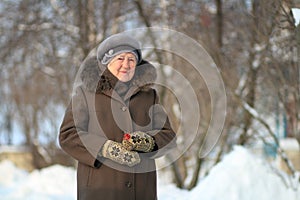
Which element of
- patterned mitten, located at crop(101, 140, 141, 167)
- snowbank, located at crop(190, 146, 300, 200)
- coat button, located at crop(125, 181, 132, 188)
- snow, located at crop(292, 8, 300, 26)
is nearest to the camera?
patterned mitten, located at crop(101, 140, 141, 167)

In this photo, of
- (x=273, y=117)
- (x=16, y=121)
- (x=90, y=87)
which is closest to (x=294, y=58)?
(x=273, y=117)

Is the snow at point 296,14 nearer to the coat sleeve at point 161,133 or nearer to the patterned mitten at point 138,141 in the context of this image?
the coat sleeve at point 161,133

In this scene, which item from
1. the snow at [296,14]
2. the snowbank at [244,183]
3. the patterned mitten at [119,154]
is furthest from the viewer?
the snowbank at [244,183]

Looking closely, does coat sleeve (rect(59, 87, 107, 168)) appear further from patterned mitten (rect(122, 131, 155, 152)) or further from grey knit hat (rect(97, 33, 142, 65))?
grey knit hat (rect(97, 33, 142, 65))

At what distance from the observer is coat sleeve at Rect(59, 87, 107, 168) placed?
10.9 ft

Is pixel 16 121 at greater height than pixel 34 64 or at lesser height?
lesser

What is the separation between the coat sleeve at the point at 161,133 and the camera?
3.46 metres

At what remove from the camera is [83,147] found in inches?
132

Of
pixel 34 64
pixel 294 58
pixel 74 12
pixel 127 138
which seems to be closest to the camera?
pixel 127 138

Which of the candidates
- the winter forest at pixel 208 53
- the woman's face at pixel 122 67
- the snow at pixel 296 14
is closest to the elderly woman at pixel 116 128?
the woman's face at pixel 122 67

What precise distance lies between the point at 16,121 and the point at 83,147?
16.9 m

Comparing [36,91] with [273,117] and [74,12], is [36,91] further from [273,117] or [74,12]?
[273,117]

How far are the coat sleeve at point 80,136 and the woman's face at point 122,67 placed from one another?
0.82ft

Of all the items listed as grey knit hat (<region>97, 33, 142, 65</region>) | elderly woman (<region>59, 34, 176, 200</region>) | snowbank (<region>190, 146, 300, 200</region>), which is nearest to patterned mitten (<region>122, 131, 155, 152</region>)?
elderly woman (<region>59, 34, 176, 200</region>)
